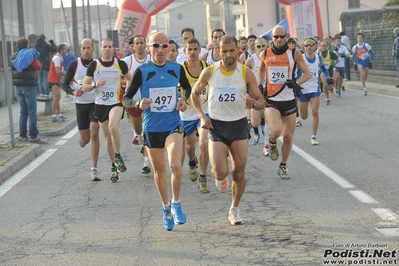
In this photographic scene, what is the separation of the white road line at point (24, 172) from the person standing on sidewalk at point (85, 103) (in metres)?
1.10

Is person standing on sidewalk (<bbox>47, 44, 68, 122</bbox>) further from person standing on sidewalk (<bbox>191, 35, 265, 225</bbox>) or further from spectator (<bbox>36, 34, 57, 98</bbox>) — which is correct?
person standing on sidewalk (<bbox>191, 35, 265, 225</bbox>)

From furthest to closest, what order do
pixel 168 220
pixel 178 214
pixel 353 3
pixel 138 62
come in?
pixel 353 3 < pixel 138 62 < pixel 178 214 < pixel 168 220

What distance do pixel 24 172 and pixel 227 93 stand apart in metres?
5.52

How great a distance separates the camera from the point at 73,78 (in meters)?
11.8

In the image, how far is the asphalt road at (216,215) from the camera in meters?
6.77

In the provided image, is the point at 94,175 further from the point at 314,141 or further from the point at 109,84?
the point at 314,141

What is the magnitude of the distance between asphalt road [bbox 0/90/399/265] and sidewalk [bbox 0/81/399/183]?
295 mm

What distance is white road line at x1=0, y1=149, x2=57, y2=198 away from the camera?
36.8ft

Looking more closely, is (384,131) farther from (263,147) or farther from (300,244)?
(300,244)

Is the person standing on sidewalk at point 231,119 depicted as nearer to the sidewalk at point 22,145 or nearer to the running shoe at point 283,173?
the running shoe at point 283,173

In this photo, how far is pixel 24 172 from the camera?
1262 centimetres

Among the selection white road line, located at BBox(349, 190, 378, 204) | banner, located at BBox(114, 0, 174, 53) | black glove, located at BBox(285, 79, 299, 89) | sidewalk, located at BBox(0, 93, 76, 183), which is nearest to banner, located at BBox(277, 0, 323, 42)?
banner, located at BBox(114, 0, 174, 53)

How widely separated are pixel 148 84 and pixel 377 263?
9.67 ft

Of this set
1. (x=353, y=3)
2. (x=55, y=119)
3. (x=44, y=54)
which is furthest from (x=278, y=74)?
(x=353, y=3)
